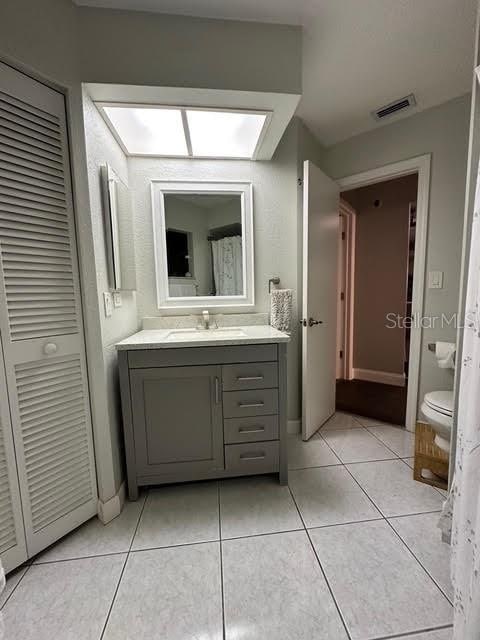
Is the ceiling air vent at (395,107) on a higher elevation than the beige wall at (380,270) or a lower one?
higher

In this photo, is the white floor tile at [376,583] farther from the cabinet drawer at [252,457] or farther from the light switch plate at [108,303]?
the light switch plate at [108,303]

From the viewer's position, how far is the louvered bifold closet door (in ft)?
3.55

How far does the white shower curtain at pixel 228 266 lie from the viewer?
80.2 inches

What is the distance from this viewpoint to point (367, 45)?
1.46m

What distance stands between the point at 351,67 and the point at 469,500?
2.13m

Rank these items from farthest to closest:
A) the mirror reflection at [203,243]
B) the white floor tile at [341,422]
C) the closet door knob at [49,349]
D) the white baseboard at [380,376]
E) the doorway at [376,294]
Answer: the white baseboard at [380,376] → the doorway at [376,294] → the white floor tile at [341,422] → the mirror reflection at [203,243] → the closet door knob at [49,349]

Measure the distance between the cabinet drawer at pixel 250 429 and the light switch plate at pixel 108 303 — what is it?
0.86 meters

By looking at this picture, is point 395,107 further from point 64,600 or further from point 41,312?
point 64,600

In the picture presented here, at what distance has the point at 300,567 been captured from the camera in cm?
116

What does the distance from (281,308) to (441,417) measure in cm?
112

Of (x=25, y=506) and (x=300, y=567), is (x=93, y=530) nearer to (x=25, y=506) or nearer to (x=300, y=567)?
(x=25, y=506)

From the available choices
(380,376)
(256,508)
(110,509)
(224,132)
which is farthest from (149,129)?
(380,376)

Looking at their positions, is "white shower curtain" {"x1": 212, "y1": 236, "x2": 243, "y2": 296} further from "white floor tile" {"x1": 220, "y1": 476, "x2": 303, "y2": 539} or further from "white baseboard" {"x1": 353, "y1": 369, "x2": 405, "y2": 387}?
Answer: "white baseboard" {"x1": 353, "y1": 369, "x2": 405, "y2": 387}

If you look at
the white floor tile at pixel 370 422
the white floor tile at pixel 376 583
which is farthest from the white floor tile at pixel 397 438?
the white floor tile at pixel 376 583
